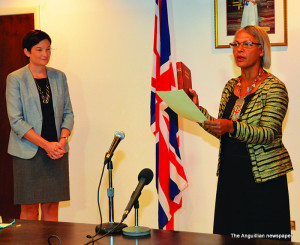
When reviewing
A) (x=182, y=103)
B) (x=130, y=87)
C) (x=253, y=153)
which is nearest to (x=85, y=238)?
(x=182, y=103)

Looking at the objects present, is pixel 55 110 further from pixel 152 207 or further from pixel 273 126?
pixel 273 126

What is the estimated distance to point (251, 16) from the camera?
13.0 feet

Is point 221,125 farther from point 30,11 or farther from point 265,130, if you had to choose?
point 30,11

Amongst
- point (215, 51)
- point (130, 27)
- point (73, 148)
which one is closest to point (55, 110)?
point (73, 148)

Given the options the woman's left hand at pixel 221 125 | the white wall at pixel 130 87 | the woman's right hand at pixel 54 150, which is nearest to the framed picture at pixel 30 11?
the white wall at pixel 130 87

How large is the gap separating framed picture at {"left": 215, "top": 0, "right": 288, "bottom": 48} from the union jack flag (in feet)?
1.73

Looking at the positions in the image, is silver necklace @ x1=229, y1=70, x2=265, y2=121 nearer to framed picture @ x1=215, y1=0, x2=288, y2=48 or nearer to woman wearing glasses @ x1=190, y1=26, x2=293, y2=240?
woman wearing glasses @ x1=190, y1=26, x2=293, y2=240

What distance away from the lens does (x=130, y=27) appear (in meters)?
4.45

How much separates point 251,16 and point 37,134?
210 cm

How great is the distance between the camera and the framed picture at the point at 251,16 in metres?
3.93

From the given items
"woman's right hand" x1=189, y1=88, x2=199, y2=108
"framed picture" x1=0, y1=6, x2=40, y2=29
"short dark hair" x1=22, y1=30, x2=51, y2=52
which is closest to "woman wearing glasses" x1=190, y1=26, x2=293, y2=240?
"woman's right hand" x1=189, y1=88, x2=199, y2=108

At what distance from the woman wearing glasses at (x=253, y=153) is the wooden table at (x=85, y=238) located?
2.45 ft

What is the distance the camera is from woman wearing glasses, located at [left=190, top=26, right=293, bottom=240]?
258cm

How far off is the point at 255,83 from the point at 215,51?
57.9 inches
